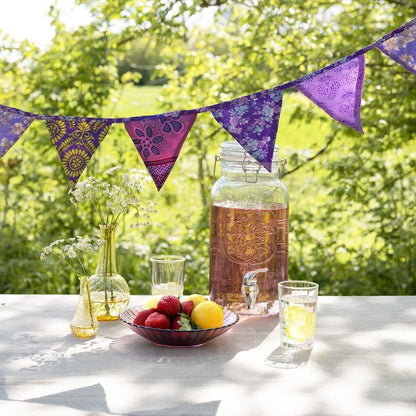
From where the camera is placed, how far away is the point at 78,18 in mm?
3420

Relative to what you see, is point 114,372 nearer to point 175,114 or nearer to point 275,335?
point 275,335

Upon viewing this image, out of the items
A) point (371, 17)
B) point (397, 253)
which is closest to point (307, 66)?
point (371, 17)

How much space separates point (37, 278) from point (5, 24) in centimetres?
122

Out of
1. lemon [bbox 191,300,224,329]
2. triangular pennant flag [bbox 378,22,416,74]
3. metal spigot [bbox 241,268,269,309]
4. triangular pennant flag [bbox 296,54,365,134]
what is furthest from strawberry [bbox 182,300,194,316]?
triangular pennant flag [bbox 378,22,416,74]

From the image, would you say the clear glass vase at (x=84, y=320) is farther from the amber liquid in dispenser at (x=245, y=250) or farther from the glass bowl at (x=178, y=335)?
the amber liquid in dispenser at (x=245, y=250)

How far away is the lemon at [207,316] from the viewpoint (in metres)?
1.49

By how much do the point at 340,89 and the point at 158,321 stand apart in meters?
0.65

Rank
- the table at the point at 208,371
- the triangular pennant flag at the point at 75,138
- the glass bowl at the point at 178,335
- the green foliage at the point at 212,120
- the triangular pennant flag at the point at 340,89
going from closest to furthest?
the table at the point at 208,371 < the glass bowl at the point at 178,335 < the triangular pennant flag at the point at 340,89 < the triangular pennant flag at the point at 75,138 < the green foliage at the point at 212,120

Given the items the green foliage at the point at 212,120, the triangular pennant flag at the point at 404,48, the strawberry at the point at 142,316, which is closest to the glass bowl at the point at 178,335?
the strawberry at the point at 142,316

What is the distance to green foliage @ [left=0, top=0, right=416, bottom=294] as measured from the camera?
3.31 m

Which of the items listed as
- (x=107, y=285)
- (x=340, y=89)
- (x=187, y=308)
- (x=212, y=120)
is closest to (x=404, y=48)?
(x=340, y=89)

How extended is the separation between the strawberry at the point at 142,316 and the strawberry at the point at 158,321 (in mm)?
24

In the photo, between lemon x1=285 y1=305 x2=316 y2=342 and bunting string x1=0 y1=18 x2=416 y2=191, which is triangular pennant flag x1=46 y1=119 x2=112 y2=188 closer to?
bunting string x1=0 y1=18 x2=416 y2=191

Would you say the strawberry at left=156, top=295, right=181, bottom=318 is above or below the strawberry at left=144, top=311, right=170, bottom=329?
above
